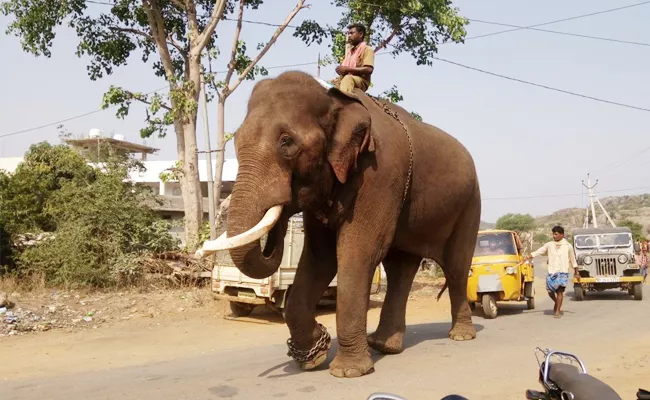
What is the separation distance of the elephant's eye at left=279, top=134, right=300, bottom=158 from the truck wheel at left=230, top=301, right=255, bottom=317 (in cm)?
773

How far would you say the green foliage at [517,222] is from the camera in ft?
248

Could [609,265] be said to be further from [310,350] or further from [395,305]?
[310,350]

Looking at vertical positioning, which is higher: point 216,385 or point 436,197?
point 436,197

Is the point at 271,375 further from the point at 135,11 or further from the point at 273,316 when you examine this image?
the point at 135,11

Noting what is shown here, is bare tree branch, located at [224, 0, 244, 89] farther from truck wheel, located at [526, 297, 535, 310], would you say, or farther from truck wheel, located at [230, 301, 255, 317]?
truck wheel, located at [526, 297, 535, 310]

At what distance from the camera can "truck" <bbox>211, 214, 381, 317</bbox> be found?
1136 cm

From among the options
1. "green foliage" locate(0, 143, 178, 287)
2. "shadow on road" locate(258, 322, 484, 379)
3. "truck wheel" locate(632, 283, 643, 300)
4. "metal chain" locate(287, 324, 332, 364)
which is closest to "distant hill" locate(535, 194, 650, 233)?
"truck wheel" locate(632, 283, 643, 300)

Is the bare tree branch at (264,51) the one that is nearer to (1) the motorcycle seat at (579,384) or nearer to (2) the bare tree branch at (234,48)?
(2) the bare tree branch at (234,48)

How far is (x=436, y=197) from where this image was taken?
7234mm

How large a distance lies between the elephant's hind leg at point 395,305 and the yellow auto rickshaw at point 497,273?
5.05m

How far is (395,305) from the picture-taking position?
7.24 m

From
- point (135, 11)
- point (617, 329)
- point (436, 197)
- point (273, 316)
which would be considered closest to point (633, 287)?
point (617, 329)

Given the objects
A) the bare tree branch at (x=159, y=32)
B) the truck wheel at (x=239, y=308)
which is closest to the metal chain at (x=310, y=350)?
the truck wheel at (x=239, y=308)

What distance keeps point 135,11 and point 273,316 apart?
9754 mm
